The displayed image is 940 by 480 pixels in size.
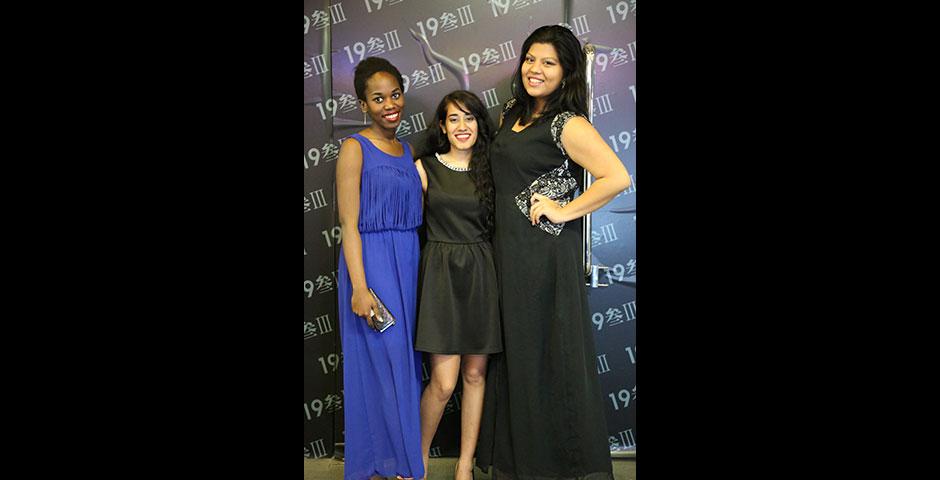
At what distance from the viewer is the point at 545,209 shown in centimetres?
288

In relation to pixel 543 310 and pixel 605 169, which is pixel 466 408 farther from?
pixel 605 169

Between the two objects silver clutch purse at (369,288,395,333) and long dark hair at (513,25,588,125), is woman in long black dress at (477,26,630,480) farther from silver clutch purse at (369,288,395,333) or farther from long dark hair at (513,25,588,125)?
silver clutch purse at (369,288,395,333)

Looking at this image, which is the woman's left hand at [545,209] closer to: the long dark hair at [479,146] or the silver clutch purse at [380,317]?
the long dark hair at [479,146]

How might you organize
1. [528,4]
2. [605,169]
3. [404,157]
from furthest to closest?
[528,4]
[404,157]
[605,169]

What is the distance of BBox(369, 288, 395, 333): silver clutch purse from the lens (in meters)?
2.90

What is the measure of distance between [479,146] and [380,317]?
0.81m

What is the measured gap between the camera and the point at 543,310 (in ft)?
9.71

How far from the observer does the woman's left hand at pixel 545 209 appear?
2877 mm

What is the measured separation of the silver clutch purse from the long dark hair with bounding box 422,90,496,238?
1.69 feet

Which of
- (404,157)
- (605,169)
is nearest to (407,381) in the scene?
(404,157)

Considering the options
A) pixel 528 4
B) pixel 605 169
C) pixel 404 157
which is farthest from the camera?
pixel 528 4

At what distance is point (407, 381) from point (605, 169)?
1159 millimetres

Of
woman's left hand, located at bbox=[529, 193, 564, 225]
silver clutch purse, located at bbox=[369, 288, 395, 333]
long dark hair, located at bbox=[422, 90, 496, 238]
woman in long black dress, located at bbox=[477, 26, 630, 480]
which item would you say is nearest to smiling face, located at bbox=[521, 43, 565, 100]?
woman in long black dress, located at bbox=[477, 26, 630, 480]

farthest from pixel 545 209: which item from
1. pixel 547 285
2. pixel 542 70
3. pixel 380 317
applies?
pixel 380 317
